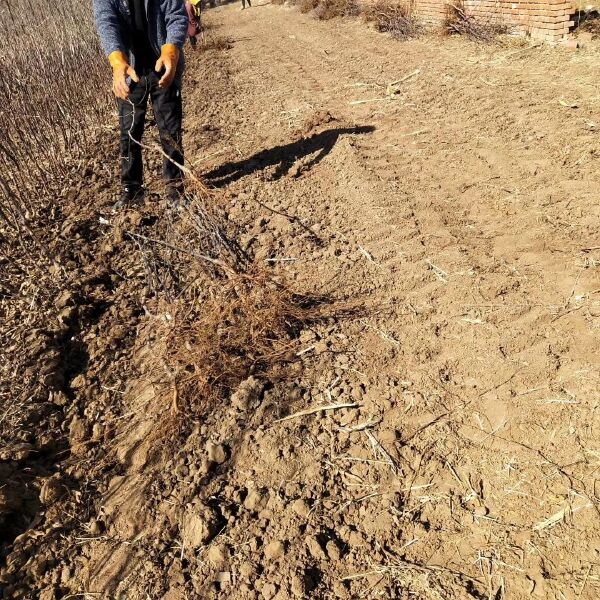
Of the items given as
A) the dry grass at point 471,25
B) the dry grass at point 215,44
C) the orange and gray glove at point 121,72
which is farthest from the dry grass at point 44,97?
the dry grass at point 471,25

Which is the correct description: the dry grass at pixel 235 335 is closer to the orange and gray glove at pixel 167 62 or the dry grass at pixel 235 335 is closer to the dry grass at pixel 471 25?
the orange and gray glove at pixel 167 62

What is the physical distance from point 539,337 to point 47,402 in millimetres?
2270

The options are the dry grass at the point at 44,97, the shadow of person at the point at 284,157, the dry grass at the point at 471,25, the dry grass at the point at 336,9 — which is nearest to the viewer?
the dry grass at the point at 44,97

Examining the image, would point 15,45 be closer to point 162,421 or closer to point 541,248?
point 162,421

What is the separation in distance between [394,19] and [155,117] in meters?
7.30

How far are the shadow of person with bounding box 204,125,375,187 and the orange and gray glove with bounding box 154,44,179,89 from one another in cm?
106

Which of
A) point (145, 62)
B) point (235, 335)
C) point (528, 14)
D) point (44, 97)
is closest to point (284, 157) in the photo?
point (145, 62)

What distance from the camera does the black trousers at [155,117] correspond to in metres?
3.46

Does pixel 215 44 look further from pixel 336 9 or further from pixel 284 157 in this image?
pixel 284 157

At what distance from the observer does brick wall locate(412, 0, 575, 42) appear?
6.72m

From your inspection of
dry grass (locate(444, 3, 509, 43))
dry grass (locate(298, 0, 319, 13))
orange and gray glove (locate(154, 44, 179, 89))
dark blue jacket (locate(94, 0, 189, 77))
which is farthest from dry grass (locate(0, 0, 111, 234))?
dry grass (locate(298, 0, 319, 13))

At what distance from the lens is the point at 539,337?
91.7 inches

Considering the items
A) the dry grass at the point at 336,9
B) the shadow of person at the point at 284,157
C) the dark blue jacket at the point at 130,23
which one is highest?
the dark blue jacket at the point at 130,23

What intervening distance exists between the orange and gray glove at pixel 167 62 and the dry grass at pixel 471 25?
223 inches
